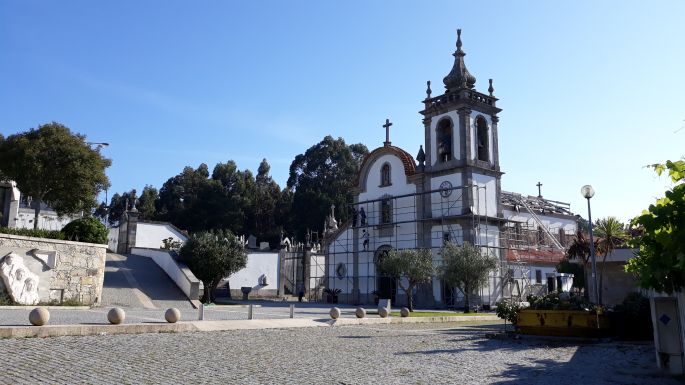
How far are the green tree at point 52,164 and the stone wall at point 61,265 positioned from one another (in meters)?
6.44

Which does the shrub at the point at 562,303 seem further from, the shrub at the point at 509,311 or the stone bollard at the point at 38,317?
the stone bollard at the point at 38,317

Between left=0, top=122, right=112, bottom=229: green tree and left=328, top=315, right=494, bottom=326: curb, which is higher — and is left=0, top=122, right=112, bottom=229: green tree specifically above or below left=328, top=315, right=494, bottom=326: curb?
above

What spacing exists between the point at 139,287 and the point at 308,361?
60.4 feet

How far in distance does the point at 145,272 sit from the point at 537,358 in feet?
73.5

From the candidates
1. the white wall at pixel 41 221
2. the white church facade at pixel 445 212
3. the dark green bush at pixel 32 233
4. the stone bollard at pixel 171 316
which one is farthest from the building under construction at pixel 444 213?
the white wall at pixel 41 221

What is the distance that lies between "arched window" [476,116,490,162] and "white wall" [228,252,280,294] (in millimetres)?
16205

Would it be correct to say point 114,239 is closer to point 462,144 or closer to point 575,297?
point 462,144

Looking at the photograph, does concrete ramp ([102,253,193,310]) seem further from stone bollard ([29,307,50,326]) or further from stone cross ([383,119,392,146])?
stone cross ([383,119,392,146])

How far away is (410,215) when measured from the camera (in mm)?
37625

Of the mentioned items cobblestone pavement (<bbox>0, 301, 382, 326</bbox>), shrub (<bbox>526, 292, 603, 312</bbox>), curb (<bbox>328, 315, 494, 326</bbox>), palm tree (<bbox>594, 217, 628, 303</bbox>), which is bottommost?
curb (<bbox>328, 315, 494, 326</bbox>)

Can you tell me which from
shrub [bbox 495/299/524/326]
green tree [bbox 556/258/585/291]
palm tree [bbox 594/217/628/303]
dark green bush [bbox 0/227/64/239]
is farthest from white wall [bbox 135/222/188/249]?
shrub [bbox 495/299/524/326]

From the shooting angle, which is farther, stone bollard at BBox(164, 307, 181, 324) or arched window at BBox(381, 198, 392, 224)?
arched window at BBox(381, 198, 392, 224)

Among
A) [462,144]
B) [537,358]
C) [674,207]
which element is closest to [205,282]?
[462,144]

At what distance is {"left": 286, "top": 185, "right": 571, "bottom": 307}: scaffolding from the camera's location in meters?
34.7
